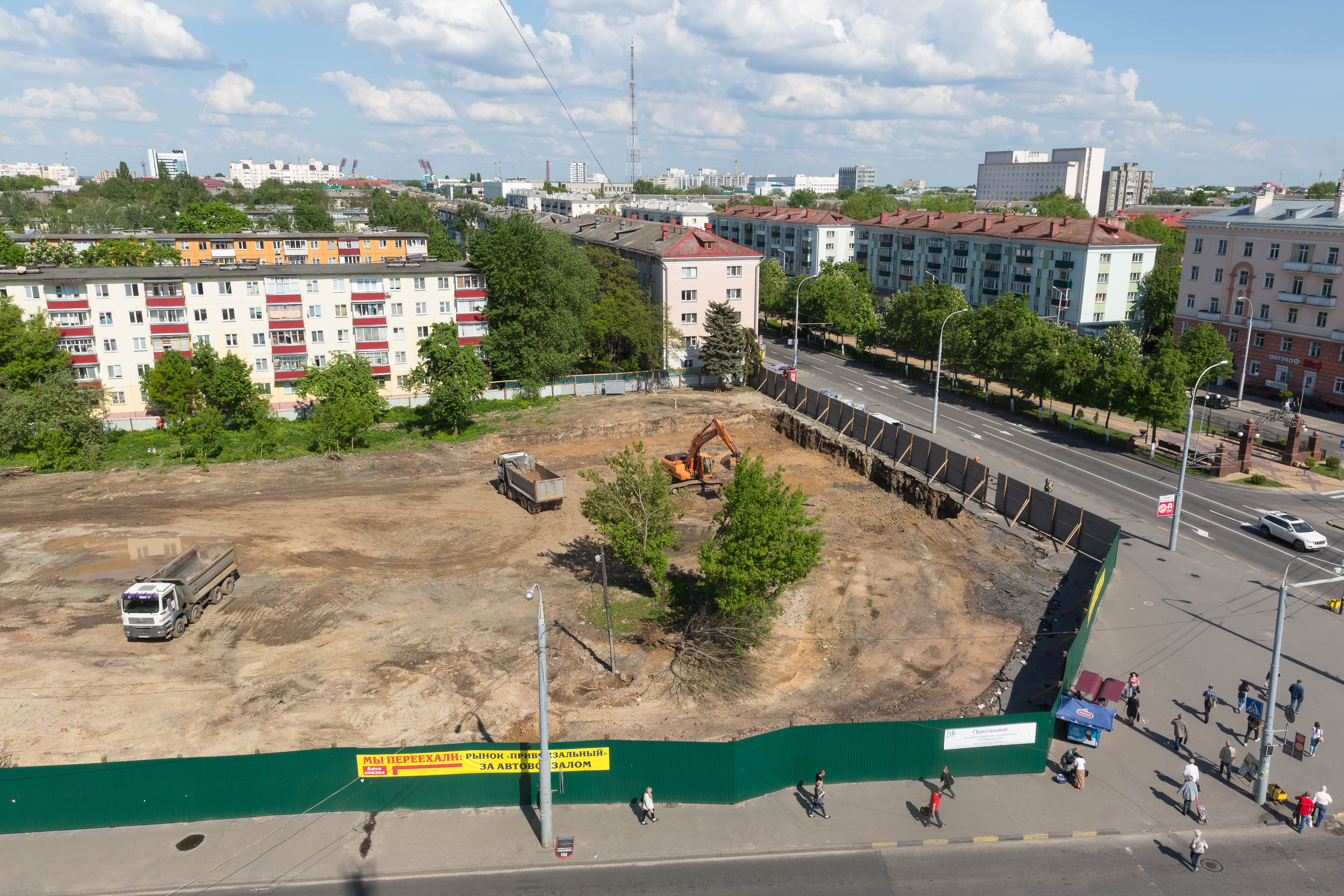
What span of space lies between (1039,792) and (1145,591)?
17.4 meters

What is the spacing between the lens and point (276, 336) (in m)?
65.9

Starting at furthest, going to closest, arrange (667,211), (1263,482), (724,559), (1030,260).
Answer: (667,211), (1030,260), (1263,482), (724,559)

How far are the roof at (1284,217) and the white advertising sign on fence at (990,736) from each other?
66793 mm

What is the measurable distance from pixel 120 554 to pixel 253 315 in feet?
100

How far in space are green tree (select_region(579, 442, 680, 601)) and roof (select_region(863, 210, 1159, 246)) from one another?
230ft

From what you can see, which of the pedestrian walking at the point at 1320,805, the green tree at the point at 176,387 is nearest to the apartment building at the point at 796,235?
the green tree at the point at 176,387

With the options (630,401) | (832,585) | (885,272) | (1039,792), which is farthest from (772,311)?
(1039,792)

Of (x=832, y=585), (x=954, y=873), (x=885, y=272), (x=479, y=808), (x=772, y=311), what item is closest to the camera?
(x=954, y=873)

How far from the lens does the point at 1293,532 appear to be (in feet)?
135

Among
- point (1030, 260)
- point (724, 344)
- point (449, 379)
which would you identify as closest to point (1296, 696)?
point (449, 379)

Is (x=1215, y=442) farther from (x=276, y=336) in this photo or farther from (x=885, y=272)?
(x=276, y=336)

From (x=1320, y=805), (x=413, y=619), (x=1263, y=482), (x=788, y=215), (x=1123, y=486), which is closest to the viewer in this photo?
(x=1320, y=805)

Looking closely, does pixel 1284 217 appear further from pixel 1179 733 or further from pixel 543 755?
pixel 543 755

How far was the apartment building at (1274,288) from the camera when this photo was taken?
67938 mm
